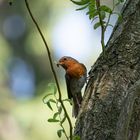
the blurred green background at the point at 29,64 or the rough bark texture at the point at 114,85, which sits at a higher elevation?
the rough bark texture at the point at 114,85

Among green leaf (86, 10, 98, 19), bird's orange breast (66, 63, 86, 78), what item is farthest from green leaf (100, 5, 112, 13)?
bird's orange breast (66, 63, 86, 78)

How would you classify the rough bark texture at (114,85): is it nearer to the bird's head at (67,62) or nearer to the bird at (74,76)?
the bird at (74,76)

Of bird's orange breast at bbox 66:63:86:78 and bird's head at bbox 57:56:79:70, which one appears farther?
bird's head at bbox 57:56:79:70

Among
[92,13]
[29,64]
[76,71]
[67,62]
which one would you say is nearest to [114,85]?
[92,13]

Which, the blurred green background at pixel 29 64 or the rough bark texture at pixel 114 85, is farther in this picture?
the blurred green background at pixel 29 64

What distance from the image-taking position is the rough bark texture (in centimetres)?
250

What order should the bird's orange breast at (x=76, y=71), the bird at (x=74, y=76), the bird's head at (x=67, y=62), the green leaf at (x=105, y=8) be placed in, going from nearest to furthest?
the green leaf at (x=105, y=8)
the bird at (x=74, y=76)
the bird's orange breast at (x=76, y=71)
the bird's head at (x=67, y=62)

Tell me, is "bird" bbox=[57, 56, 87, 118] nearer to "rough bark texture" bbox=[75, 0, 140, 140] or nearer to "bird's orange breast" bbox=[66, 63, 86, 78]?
"bird's orange breast" bbox=[66, 63, 86, 78]

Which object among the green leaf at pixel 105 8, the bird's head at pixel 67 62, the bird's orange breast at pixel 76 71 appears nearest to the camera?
the green leaf at pixel 105 8

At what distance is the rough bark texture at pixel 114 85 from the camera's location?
250 centimetres

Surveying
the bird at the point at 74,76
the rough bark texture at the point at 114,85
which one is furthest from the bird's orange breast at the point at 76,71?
the rough bark texture at the point at 114,85

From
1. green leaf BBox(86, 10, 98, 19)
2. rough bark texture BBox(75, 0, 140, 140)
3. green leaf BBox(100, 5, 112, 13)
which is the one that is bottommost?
rough bark texture BBox(75, 0, 140, 140)

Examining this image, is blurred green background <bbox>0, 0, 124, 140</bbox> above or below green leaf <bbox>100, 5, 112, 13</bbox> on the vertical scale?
below

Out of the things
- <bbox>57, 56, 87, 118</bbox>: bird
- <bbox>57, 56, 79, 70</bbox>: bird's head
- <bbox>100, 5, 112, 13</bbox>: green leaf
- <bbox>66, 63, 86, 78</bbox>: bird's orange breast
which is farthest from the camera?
<bbox>57, 56, 79, 70</bbox>: bird's head
